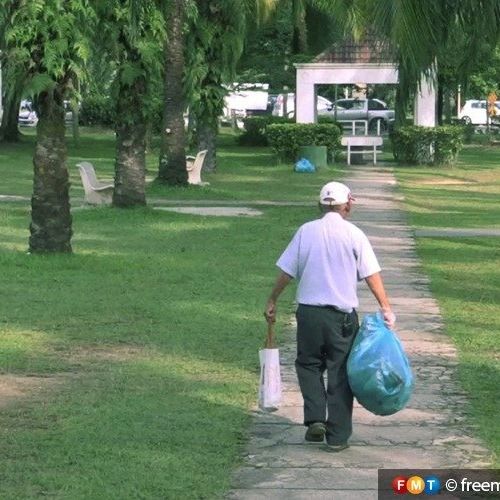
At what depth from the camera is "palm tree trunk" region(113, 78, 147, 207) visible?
21531 millimetres

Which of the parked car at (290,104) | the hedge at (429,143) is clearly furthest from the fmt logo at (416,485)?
the parked car at (290,104)

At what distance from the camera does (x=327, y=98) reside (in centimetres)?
7694

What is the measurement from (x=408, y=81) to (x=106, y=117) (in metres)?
46.9

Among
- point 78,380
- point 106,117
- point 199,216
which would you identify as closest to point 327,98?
point 106,117

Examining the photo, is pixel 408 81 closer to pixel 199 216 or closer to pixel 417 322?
pixel 417 322

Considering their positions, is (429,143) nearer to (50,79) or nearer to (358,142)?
(358,142)

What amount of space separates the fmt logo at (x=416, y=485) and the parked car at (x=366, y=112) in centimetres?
5197

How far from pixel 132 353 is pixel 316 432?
334cm

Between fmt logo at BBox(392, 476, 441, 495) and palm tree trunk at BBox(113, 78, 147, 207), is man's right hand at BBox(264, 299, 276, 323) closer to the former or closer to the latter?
fmt logo at BBox(392, 476, 441, 495)

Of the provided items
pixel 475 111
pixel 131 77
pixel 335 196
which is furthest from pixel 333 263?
pixel 475 111

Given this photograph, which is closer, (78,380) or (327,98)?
(78,380)

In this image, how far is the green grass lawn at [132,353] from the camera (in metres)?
7.12

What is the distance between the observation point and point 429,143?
128 feet

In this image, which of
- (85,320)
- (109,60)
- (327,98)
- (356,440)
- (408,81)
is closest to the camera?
(356,440)
